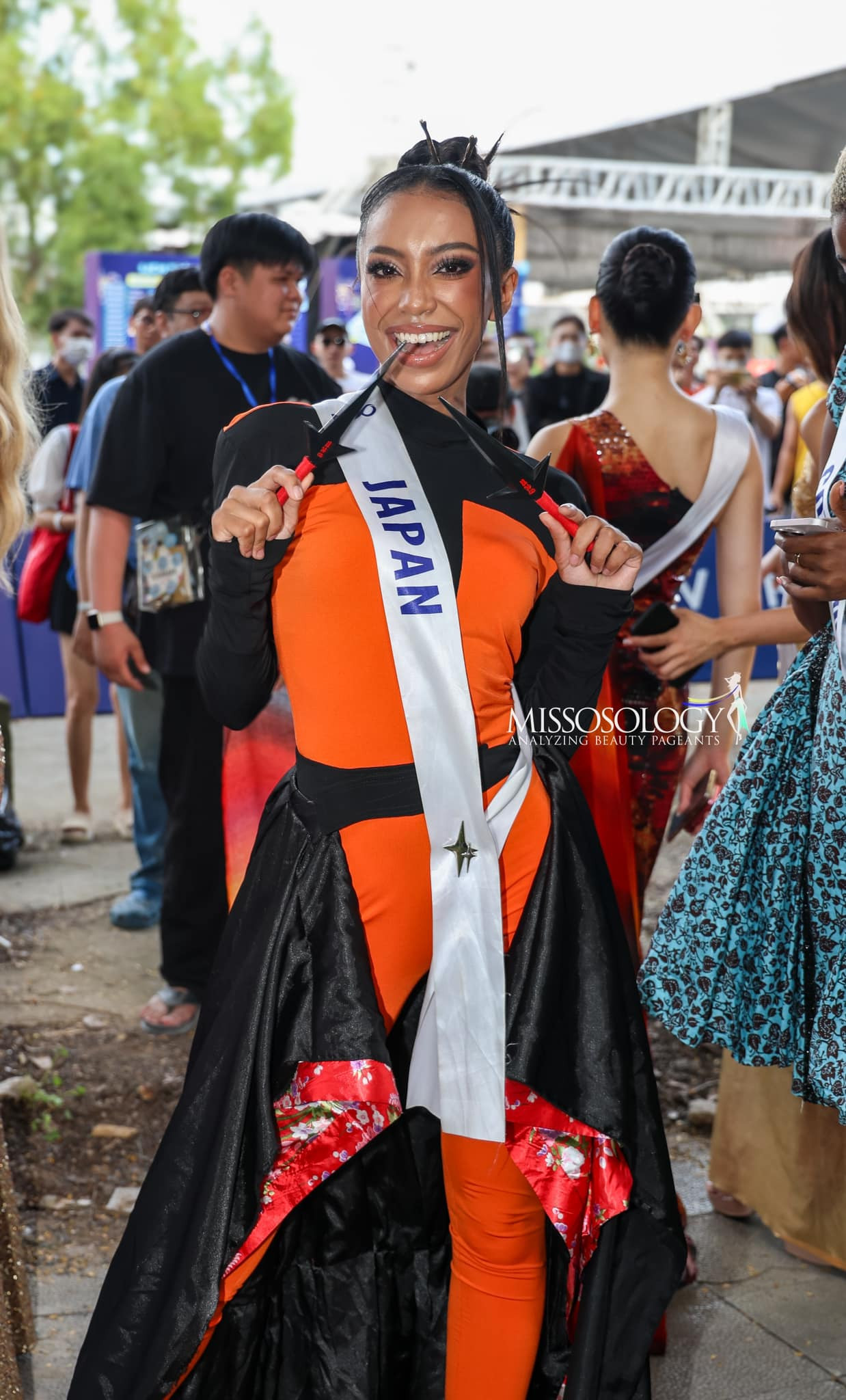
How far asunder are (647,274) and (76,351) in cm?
556

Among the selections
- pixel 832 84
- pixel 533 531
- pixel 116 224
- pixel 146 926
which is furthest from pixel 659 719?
pixel 116 224

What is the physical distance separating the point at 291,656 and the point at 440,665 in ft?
0.69

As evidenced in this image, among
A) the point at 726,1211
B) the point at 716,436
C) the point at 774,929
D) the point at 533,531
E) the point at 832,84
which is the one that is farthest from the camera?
the point at 832,84

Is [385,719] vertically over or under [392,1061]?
over

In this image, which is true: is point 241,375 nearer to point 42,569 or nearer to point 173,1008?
point 173,1008

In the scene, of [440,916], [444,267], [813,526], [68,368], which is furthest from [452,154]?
[68,368]

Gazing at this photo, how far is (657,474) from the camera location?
276cm

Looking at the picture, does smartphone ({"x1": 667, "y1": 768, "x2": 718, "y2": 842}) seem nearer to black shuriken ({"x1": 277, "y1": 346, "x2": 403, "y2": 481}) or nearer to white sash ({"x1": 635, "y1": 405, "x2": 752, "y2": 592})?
white sash ({"x1": 635, "y1": 405, "x2": 752, "y2": 592})

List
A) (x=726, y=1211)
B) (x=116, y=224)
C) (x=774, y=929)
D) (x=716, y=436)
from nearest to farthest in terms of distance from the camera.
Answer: (x=774, y=929), (x=716, y=436), (x=726, y=1211), (x=116, y=224)

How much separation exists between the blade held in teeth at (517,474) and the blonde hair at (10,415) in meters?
0.67

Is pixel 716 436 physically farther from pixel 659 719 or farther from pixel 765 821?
pixel 765 821

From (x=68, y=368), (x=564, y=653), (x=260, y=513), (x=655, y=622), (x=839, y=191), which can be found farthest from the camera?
(x=68, y=368)

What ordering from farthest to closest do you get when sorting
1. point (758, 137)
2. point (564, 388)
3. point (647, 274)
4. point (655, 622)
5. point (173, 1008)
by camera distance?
point (758, 137) → point (564, 388) → point (173, 1008) → point (647, 274) → point (655, 622)

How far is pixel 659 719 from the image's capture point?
279 cm
